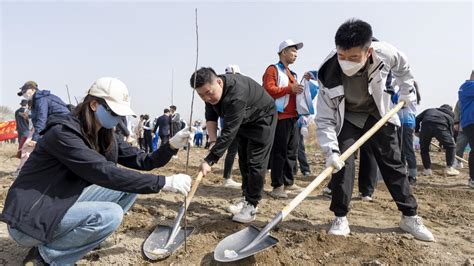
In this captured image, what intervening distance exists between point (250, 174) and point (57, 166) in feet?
6.02

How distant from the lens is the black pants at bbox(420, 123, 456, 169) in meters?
6.49

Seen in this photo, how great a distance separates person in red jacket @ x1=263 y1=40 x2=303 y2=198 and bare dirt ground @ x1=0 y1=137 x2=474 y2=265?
381 mm

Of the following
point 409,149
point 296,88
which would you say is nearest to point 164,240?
point 296,88

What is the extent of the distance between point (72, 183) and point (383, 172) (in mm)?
2544

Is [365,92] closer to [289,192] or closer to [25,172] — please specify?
[289,192]

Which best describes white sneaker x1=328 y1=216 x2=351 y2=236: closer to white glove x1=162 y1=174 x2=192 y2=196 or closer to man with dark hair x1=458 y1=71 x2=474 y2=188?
white glove x1=162 y1=174 x2=192 y2=196

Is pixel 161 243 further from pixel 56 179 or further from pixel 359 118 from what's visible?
pixel 359 118

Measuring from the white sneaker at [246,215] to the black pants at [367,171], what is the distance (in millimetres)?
1389

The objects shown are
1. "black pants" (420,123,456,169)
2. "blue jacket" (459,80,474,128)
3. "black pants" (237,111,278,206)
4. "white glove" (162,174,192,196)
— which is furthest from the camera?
"black pants" (420,123,456,169)

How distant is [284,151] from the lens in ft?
14.3

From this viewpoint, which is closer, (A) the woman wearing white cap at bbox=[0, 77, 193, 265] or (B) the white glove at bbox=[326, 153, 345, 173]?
(A) the woman wearing white cap at bbox=[0, 77, 193, 265]

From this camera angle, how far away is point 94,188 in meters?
2.78

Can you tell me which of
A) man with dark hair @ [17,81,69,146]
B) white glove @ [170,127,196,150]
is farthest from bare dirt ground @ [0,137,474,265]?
man with dark hair @ [17,81,69,146]

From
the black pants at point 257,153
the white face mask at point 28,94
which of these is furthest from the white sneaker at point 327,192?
the white face mask at point 28,94
